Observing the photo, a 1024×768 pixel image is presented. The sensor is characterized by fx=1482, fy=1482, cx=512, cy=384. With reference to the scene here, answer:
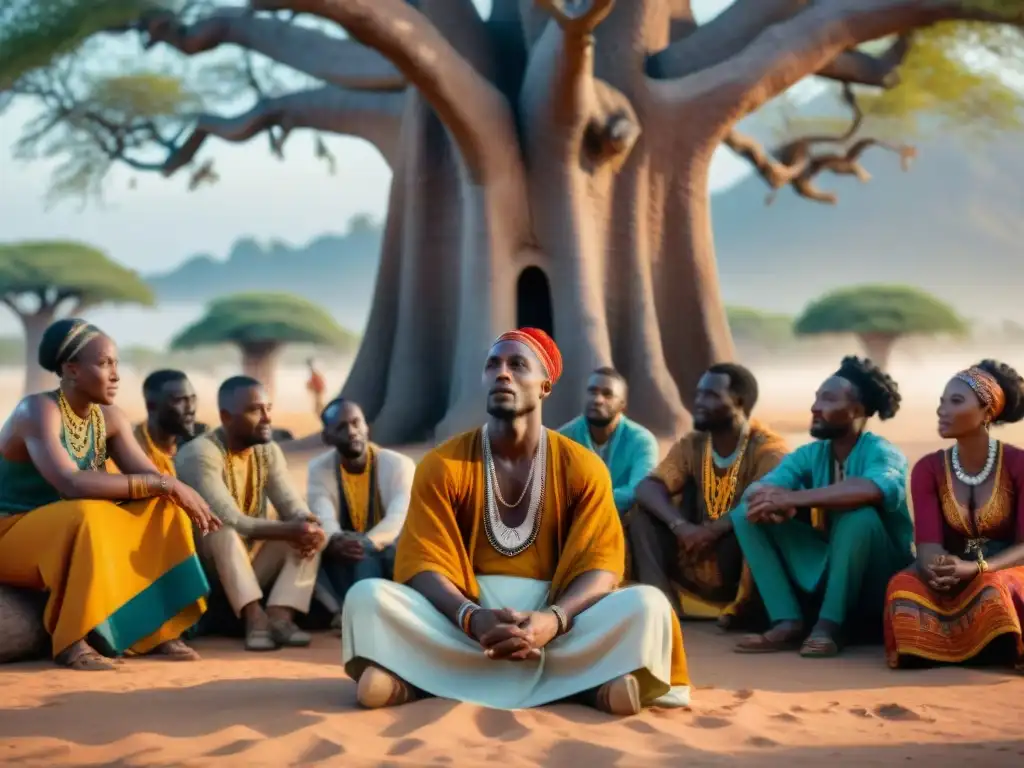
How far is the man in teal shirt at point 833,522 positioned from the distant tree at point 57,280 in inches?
1260

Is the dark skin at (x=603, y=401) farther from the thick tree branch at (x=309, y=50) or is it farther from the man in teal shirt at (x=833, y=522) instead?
the thick tree branch at (x=309, y=50)

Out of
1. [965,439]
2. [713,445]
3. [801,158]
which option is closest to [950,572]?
[965,439]

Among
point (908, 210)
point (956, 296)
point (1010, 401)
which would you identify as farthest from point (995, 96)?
point (908, 210)

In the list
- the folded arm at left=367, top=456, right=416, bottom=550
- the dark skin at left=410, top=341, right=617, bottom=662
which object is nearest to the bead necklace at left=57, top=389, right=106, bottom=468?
the folded arm at left=367, top=456, right=416, bottom=550

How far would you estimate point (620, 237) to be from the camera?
1343 centimetres

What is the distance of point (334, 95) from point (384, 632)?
37.7 ft

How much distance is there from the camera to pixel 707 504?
287 inches

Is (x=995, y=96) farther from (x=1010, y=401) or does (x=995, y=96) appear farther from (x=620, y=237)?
(x=1010, y=401)

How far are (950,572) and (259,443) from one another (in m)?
3.12

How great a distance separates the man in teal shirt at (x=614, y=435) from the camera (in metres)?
7.64

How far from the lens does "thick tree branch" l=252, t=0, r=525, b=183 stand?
10.6 metres

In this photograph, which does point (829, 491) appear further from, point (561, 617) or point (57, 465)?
point (57, 465)

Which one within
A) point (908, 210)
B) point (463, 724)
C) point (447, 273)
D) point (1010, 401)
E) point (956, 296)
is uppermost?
point (908, 210)

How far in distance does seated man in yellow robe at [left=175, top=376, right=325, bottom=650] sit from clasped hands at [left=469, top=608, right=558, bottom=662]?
1858mm
